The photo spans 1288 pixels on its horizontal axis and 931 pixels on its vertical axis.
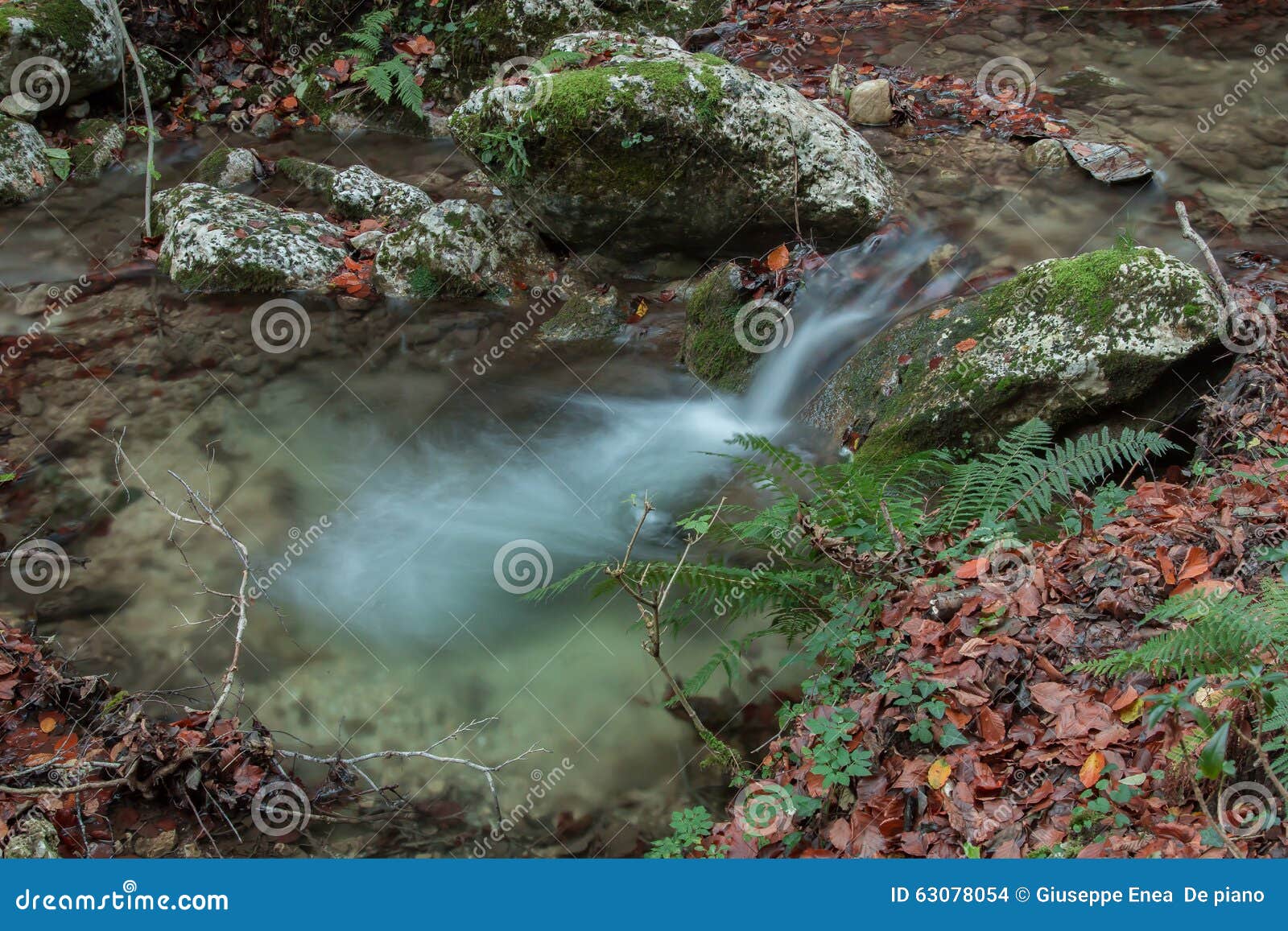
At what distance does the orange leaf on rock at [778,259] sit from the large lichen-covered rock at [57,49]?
25.2ft

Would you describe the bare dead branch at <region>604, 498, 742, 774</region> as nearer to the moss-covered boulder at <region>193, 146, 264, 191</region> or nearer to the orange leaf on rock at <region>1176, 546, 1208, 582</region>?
the orange leaf on rock at <region>1176, 546, 1208, 582</region>

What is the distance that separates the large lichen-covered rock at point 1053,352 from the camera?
16.7ft

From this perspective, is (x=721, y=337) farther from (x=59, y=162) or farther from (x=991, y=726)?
(x=59, y=162)

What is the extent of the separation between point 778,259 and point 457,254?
2.73 metres

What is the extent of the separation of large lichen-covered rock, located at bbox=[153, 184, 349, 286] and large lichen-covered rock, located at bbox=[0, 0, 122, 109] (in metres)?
3.04

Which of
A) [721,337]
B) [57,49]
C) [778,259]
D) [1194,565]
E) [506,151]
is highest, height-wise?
[57,49]

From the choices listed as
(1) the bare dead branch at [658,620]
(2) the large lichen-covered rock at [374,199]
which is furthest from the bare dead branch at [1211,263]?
(2) the large lichen-covered rock at [374,199]

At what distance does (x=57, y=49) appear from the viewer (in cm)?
985

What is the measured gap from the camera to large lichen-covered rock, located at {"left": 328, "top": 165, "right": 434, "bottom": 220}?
880 centimetres

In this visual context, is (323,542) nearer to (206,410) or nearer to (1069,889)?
(206,410)

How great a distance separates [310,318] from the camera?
25.8ft

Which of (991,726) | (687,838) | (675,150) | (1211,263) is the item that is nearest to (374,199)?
(675,150)

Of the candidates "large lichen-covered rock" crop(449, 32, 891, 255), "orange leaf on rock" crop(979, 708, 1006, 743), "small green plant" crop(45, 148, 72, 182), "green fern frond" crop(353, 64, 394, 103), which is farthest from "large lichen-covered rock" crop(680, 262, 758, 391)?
"small green plant" crop(45, 148, 72, 182)

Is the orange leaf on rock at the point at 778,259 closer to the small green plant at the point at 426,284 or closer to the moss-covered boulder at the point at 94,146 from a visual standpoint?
the small green plant at the point at 426,284
